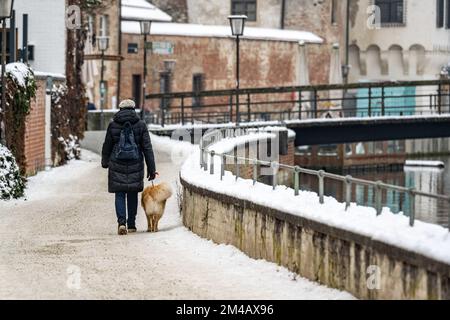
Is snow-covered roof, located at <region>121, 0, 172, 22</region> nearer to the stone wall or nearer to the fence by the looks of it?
the fence

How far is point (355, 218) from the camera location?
11633 mm

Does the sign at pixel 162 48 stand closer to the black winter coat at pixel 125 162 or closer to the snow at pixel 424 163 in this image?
the snow at pixel 424 163

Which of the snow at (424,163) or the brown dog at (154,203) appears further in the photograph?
the snow at (424,163)

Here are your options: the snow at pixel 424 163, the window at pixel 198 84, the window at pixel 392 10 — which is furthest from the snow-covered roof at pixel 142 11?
the window at pixel 392 10

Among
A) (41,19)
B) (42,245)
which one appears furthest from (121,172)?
(41,19)

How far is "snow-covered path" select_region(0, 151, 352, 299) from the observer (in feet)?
39.5

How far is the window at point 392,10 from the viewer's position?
72.8 metres

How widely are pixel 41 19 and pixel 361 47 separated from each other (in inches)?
1492

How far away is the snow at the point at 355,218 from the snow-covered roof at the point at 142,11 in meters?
45.3

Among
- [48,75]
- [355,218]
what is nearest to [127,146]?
[355,218]

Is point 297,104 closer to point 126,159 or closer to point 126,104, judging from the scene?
point 126,104

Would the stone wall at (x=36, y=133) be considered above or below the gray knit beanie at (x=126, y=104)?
below
